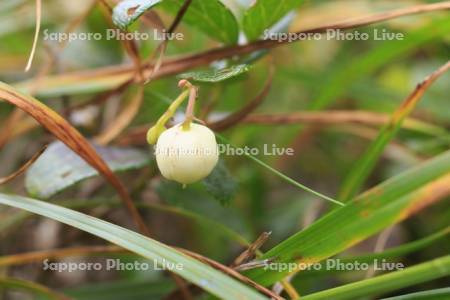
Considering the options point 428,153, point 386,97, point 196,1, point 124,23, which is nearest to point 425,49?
point 386,97

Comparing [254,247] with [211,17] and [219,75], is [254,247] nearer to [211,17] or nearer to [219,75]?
[219,75]

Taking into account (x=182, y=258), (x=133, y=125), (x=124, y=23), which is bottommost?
(x=182, y=258)

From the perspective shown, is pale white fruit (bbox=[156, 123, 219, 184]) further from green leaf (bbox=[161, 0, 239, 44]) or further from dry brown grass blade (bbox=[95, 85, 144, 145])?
dry brown grass blade (bbox=[95, 85, 144, 145])

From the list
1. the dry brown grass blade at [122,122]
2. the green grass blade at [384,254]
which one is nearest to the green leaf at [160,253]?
the green grass blade at [384,254]

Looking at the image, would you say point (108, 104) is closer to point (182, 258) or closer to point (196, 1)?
point (196, 1)

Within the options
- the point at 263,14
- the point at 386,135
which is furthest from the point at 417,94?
the point at 263,14

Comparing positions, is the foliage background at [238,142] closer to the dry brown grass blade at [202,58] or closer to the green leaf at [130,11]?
the dry brown grass blade at [202,58]
